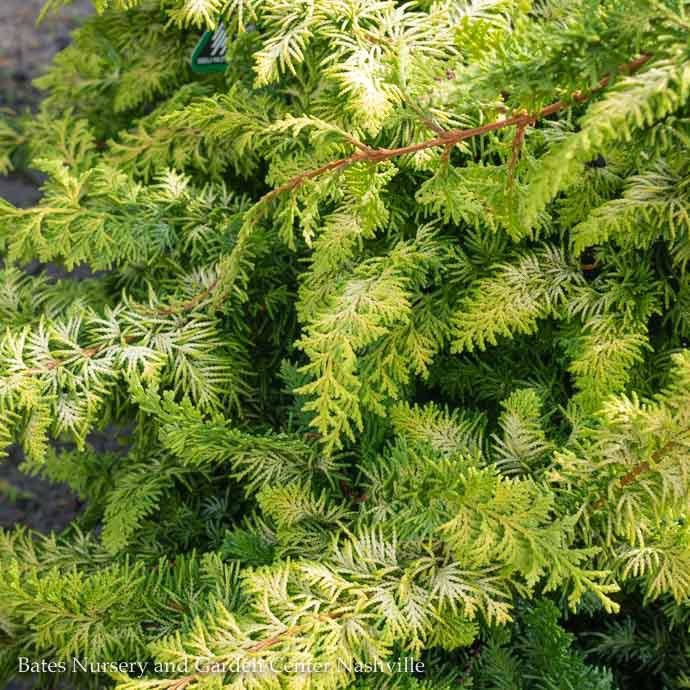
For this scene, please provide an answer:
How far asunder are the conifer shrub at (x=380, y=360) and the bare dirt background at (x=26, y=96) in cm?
84

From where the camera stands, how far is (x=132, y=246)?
1.27 m

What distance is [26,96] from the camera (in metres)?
2.92

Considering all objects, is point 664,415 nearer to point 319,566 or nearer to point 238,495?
point 319,566

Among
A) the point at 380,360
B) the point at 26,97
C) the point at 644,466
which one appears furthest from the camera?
the point at 26,97

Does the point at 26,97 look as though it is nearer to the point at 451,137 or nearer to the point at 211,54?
the point at 211,54

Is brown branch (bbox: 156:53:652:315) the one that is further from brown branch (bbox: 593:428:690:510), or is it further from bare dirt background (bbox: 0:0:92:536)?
bare dirt background (bbox: 0:0:92:536)

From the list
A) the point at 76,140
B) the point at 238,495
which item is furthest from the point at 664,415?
the point at 76,140

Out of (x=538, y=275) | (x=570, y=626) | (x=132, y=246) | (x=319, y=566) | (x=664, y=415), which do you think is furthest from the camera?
(x=570, y=626)

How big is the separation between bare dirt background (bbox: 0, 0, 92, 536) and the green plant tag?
3.70 feet

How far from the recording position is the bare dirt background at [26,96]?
2.27 m

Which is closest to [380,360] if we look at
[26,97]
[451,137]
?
[451,137]

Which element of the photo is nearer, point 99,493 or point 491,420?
point 491,420

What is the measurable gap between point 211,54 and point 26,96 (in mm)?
1798

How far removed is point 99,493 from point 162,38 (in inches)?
33.6
